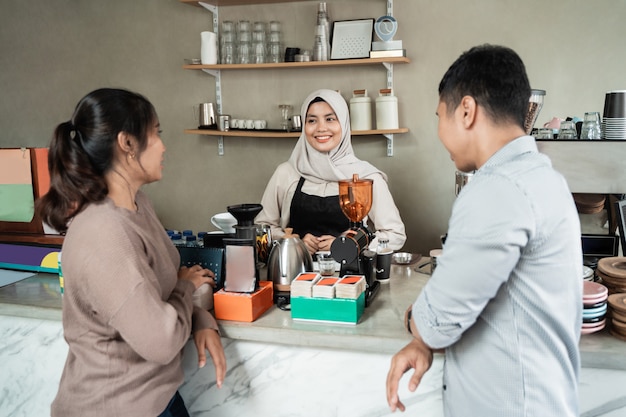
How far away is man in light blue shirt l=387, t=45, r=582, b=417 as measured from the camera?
100 centimetres

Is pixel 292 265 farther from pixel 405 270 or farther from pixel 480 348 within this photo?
pixel 480 348

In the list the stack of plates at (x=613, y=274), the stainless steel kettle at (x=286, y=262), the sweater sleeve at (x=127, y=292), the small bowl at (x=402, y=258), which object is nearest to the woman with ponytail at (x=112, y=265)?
the sweater sleeve at (x=127, y=292)

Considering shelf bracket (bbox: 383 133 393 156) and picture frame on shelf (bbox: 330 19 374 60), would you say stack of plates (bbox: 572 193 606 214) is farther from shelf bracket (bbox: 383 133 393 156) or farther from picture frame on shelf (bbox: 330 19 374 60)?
picture frame on shelf (bbox: 330 19 374 60)

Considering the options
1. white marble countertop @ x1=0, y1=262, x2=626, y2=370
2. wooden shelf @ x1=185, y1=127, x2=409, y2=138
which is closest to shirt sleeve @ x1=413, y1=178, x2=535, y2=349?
white marble countertop @ x1=0, y1=262, x2=626, y2=370

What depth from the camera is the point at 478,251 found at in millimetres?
997

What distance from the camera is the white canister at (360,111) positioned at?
3.52 m

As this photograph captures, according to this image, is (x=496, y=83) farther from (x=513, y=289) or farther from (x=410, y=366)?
(x=410, y=366)

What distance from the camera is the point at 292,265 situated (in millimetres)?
1681

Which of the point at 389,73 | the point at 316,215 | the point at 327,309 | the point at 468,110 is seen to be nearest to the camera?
the point at 468,110

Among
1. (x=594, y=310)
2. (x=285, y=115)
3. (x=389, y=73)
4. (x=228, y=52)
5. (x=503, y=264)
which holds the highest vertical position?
(x=228, y=52)

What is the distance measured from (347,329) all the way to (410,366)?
275 mm

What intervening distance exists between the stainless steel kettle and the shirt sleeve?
2.19ft

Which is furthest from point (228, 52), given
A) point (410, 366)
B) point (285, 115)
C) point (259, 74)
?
point (410, 366)

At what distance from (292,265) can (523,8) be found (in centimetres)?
264
